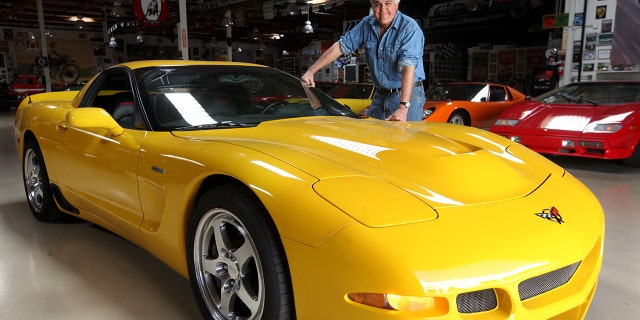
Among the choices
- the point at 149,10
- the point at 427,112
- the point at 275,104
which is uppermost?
Answer: the point at 149,10

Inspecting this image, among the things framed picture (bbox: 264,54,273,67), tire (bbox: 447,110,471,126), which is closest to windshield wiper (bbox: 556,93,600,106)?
tire (bbox: 447,110,471,126)

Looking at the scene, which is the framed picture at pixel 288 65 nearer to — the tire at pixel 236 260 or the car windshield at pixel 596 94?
the car windshield at pixel 596 94

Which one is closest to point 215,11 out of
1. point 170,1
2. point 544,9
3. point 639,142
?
point 170,1

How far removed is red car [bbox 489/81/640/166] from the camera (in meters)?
4.97

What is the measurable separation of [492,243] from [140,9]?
9020mm

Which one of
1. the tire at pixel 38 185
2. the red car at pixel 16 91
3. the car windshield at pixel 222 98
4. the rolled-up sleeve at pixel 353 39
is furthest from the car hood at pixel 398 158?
the red car at pixel 16 91

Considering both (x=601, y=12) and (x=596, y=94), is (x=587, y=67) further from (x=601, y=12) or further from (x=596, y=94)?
(x=596, y=94)

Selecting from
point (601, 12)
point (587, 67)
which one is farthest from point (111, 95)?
point (601, 12)

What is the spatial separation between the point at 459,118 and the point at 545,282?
719 cm

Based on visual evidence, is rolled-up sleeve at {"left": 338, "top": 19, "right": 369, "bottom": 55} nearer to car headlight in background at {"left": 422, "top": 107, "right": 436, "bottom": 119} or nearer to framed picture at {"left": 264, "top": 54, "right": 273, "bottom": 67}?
car headlight in background at {"left": 422, "top": 107, "right": 436, "bottom": 119}

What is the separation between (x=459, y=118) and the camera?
8.11 m

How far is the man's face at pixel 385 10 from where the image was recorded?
9.48 feet

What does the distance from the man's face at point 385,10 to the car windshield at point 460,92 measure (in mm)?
5674

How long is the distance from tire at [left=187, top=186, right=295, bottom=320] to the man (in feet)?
4.74
